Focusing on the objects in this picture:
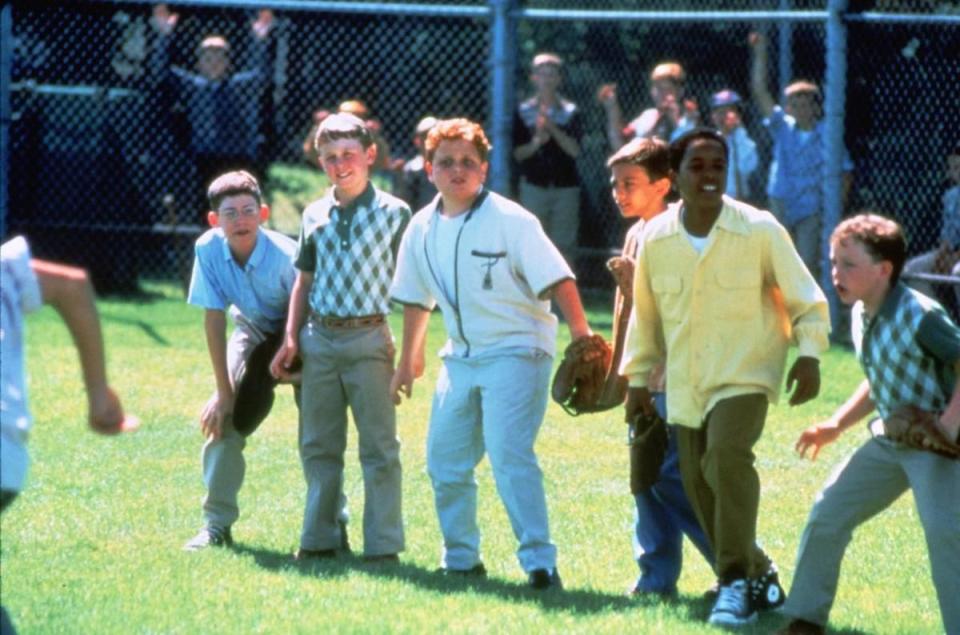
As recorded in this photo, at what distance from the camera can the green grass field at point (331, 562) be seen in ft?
20.9

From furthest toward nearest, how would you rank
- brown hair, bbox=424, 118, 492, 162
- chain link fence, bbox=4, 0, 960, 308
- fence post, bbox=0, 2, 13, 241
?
fence post, bbox=0, 2, 13, 241 → chain link fence, bbox=4, 0, 960, 308 → brown hair, bbox=424, 118, 492, 162

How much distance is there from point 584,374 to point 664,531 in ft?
2.06

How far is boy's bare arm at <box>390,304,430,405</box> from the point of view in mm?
7370

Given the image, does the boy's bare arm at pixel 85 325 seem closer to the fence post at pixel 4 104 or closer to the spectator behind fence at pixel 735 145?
the spectator behind fence at pixel 735 145

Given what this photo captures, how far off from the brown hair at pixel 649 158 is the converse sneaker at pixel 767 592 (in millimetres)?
1455

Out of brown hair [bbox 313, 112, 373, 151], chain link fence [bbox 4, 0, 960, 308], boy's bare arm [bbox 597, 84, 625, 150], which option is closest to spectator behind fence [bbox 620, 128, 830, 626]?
brown hair [bbox 313, 112, 373, 151]

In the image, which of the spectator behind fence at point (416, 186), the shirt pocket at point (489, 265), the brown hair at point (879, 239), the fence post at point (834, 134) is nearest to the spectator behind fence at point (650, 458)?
the shirt pocket at point (489, 265)

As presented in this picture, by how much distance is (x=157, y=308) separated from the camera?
15172 millimetres

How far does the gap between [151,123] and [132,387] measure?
4903 millimetres

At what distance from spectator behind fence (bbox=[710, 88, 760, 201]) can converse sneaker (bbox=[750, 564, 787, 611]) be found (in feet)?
25.9

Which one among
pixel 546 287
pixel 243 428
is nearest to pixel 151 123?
pixel 243 428

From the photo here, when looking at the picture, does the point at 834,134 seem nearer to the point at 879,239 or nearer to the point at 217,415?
the point at 217,415

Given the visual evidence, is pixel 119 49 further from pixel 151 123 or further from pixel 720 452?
pixel 720 452

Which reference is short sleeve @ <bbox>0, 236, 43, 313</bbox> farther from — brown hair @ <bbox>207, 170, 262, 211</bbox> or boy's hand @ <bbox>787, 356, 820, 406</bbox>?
brown hair @ <bbox>207, 170, 262, 211</bbox>
